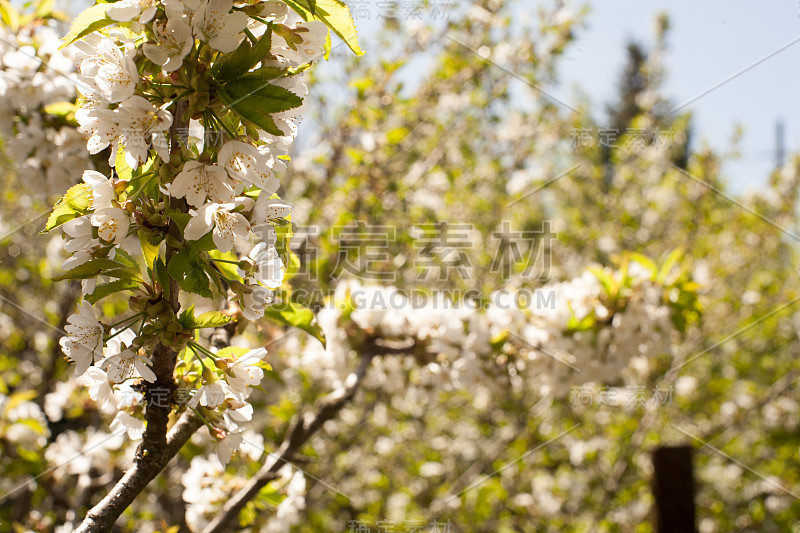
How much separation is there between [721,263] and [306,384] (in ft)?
12.1

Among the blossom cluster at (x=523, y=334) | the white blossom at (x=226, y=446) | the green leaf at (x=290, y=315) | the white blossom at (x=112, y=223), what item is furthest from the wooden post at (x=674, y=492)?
the white blossom at (x=112, y=223)

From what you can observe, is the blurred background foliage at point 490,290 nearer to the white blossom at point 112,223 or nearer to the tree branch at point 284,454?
the tree branch at point 284,454

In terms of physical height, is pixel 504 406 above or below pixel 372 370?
below

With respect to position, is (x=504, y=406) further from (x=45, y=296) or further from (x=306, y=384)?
→ (x=45, y=296)

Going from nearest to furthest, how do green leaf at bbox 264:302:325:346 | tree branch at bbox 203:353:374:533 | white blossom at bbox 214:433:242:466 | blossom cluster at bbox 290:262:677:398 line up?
white blossom at bbox 214:433:242:466
green leaf at bbox 264:302:325:346
tree branch at bbox 203:353:374:533
blossom cluster at bbox 290:262:677:398

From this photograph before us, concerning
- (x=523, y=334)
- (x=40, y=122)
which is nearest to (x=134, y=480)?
(x=40, y=122)

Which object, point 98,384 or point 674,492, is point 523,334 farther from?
Answer: point 98,384

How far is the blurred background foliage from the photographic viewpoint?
2947mm

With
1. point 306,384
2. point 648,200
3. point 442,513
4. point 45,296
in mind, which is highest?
point 648,200

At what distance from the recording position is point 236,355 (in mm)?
999

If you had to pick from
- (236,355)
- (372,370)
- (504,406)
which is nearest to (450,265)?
(504,406)

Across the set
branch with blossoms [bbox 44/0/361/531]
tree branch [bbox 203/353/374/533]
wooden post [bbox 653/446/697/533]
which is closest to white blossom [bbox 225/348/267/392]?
branch with blossoms [bbox 44/0/361/531]

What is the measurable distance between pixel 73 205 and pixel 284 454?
0.96m

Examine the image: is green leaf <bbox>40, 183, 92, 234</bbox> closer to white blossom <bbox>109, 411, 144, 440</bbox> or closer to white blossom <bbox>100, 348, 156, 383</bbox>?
white blossom <bbox>100, 348, 156, 383</bbox>
